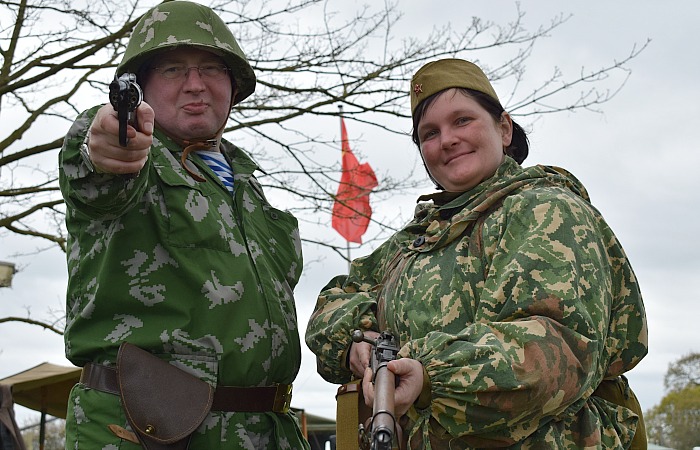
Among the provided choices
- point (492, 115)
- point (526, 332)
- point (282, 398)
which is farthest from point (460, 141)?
point (282, 398)

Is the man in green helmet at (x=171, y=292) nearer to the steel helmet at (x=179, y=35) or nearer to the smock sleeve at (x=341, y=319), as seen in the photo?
the steel helmet at (x=179, y=35)

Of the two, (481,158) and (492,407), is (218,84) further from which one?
(492,407)

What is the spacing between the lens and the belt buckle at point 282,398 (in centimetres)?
341

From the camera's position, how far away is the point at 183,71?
12.0 ft

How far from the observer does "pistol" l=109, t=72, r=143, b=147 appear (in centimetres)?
242

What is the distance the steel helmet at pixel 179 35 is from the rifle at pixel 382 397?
1.66m

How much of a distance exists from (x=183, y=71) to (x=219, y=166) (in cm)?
43

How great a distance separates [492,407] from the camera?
2340mm

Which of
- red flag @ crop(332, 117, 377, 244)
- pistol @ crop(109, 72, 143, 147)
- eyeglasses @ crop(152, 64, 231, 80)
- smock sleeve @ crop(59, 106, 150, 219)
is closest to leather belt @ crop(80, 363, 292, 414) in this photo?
smock sleeve @ crop(59, 106, 150, 219)

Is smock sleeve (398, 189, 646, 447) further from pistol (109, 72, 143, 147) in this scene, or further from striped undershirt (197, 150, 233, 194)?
striped undershirt (197, 150, 233, 194)

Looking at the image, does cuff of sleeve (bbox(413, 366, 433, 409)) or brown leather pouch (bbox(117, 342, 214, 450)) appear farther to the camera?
brown leather pouch (bbox(117, 342, 214, 450))

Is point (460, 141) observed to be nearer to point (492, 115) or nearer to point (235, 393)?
point (492, 115)

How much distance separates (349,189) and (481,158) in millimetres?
5389

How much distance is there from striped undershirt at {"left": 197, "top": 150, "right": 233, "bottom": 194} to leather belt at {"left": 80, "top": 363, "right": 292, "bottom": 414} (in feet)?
2.83
